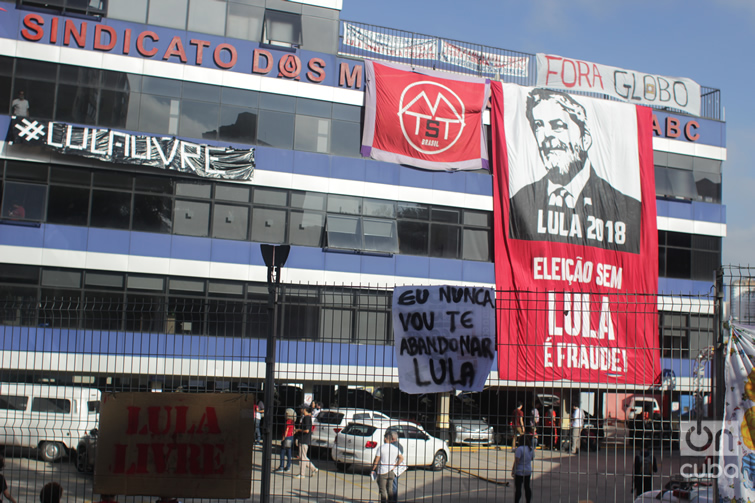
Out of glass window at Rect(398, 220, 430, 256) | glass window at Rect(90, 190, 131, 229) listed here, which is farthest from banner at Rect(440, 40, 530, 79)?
glass window at Rect(90, 190, 131, 229)

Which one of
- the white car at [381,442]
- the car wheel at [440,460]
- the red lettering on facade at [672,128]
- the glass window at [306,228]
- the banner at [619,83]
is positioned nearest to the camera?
the white car at [381,442]

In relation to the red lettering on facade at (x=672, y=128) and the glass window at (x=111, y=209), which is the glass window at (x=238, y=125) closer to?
the glass window at (x=111, y=209)

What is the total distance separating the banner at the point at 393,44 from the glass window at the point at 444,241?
6.94 meters

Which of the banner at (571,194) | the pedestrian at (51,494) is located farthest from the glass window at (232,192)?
the pedestrian at (51,494)

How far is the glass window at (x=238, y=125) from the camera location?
24.9m

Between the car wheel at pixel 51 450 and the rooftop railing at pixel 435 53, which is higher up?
the rooftop railing at pixel 435 53

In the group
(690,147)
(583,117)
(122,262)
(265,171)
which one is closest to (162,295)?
(122,262)

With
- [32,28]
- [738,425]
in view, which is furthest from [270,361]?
[32,28]

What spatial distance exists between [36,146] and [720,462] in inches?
884

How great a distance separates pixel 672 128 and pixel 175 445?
27508 mm

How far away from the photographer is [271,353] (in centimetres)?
835

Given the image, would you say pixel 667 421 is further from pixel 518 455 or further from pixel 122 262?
pixel 122 262

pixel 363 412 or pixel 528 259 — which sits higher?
pixel 528 259

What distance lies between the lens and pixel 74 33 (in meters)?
23.7
